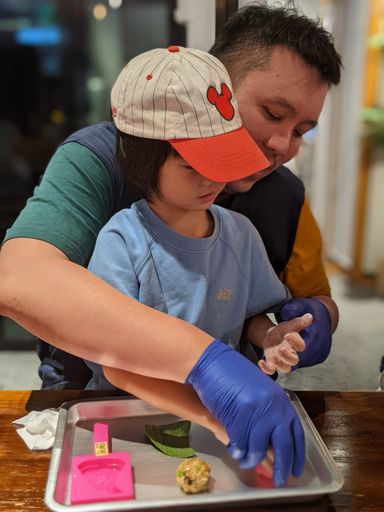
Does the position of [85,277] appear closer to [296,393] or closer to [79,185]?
[79,185]

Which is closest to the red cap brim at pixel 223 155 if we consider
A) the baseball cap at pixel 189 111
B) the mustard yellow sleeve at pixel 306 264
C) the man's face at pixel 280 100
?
the baseball cap at pixel 189 111

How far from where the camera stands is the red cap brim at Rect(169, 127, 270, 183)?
862mm

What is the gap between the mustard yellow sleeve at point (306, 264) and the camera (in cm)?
120

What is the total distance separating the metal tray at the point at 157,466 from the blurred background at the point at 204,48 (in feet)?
1.36

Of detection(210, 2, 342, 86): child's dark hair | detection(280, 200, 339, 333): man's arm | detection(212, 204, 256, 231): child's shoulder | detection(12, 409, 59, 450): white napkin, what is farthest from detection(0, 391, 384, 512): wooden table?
detection(210, 2, 342, 86): child's dark hair

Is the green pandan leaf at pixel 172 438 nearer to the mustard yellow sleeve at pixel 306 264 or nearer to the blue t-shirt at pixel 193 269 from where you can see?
the blue t-shirt at pixel 193 269

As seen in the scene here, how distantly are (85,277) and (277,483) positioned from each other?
418mm

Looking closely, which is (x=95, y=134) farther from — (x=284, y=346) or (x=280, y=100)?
(x=284, y=346)

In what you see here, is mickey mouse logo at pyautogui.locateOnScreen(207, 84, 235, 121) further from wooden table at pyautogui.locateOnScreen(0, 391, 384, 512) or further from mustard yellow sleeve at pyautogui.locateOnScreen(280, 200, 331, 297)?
wooden table at pyautogui.locateOnScreen(0, 391, 384, 512)

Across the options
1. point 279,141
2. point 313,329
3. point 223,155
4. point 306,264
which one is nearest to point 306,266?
point 306,264

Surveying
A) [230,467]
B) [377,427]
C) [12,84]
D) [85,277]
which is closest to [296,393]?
[377,427]

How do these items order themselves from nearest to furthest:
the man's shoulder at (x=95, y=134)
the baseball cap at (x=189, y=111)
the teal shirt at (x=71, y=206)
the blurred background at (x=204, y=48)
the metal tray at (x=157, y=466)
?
1. the metal tray at (x=157, y=466)
2. the baseball cap at (x=189, y=111)
3. the teal shirt at (x=71, y=206)
4. the man's shoulder at (x=95, y=134)
5. the blurred background at (x=204, y=48)

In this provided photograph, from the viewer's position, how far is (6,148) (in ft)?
9.46

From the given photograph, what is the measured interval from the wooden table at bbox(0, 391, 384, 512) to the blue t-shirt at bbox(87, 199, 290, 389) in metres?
0.16
